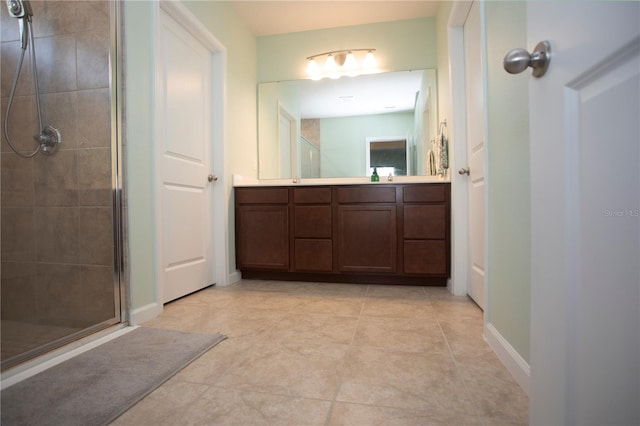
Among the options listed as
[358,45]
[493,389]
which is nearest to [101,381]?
[493,389]

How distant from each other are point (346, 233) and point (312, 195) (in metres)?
0.43

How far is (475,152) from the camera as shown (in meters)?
1.85

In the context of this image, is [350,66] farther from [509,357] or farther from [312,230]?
[509,357]

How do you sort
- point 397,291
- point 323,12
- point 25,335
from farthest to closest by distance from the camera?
1. point 323,12
2. point 397,291
3. point 25,335

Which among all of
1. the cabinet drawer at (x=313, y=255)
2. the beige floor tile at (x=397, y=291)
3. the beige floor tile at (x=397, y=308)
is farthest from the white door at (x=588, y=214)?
the cabinet drawer at (x=313, y=255)

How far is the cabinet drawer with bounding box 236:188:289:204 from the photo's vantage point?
254 centimetres

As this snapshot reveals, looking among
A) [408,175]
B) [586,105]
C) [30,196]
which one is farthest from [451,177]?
[30,196]

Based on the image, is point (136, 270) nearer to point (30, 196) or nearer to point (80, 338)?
point (80, 338)

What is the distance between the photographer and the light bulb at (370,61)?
2.92 m

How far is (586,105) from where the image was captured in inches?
15.9

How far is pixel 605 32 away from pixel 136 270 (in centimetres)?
188

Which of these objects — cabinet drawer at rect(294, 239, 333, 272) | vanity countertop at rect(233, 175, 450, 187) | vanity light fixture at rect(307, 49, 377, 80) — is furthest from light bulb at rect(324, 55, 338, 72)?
cabinet drawer at rect(294, 239, 333, 272)

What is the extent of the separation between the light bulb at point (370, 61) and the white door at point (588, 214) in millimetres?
2666

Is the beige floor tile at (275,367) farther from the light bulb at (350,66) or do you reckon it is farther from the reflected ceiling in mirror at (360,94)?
the light bulb at (350,66)
